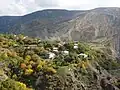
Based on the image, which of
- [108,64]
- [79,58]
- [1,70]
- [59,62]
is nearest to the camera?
[1,70]

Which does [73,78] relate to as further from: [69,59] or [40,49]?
[40,49]

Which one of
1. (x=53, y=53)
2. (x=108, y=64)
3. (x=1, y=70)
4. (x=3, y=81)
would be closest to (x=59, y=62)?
(x=53, y=53)

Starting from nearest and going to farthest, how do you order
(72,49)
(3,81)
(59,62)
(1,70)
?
(3,81) → (1,70) → (59,62) → (72,49)

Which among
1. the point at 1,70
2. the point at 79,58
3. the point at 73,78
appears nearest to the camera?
the point at 1,70

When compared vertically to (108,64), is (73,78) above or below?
above

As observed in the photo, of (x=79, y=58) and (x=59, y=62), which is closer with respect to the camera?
(x=59, y=62)

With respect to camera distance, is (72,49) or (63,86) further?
(72,49)

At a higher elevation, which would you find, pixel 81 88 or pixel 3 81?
pixel 3 81

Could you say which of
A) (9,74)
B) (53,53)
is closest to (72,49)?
(53,53)

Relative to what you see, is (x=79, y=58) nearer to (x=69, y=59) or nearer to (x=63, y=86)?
(x=69, y=59)
